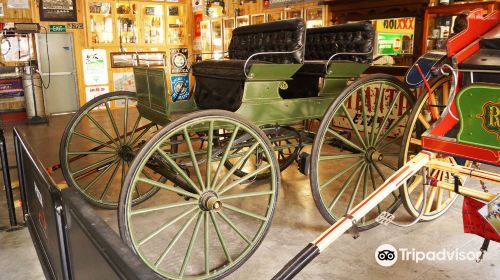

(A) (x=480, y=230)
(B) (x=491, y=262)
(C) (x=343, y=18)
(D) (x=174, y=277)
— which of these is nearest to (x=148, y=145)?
(D) (x=174, y=277)

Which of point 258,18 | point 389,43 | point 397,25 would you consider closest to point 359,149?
point 397,25

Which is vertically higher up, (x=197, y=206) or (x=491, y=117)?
(x=491, y=117)

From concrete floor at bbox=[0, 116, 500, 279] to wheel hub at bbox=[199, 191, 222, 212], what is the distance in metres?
0.49

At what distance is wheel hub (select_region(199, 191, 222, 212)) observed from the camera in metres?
2.28

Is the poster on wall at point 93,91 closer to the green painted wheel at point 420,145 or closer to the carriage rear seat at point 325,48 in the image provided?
the carriage rear seat at point 325,48

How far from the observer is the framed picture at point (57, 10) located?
27.4ft

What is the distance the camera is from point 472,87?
2133 mm

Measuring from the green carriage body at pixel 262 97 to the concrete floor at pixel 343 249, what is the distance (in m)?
0.83

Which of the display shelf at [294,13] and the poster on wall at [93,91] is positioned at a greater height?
the display shelf at [294,13]

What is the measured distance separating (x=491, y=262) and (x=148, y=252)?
7.27 ft

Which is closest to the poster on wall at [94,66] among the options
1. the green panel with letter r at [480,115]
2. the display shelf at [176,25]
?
the display shelf at [176,25]

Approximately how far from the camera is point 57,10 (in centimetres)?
848

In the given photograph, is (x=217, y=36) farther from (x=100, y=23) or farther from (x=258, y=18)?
(x=100, y=23)

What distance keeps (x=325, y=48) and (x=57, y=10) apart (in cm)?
648
